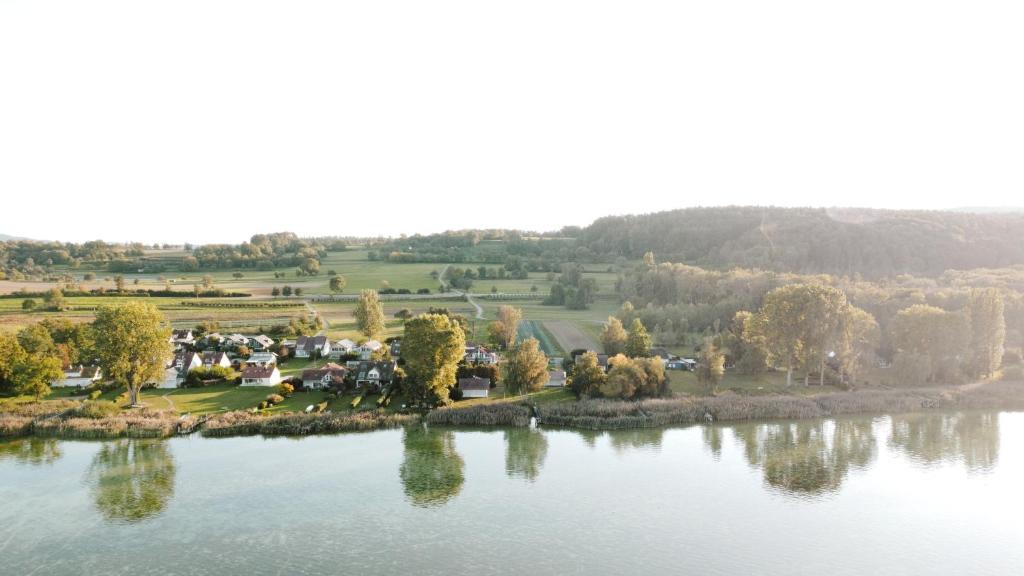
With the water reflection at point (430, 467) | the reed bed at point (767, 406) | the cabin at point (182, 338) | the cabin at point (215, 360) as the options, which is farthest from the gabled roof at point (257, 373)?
A: the reed bed at point (767, 406)

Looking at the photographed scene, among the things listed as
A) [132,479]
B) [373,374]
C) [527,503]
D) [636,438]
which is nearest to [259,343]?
[373,374]

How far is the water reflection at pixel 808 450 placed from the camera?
2903 cm

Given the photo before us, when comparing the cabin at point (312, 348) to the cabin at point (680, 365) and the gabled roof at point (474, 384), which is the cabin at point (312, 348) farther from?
the cabin at point (680, 365)

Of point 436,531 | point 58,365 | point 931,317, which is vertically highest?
point 931,317

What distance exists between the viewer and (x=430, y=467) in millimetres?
30516

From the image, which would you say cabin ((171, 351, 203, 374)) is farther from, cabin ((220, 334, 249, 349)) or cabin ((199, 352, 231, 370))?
cabin ((220, 334, 249, 349))

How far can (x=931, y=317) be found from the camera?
4453 centimetres

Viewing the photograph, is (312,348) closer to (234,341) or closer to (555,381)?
(234,341)

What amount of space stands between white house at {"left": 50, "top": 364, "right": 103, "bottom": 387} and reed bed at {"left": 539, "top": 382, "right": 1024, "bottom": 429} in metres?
33.3

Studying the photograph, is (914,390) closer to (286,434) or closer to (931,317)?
(931,317)

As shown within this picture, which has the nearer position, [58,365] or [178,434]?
[178,434]

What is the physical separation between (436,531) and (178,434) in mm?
19535

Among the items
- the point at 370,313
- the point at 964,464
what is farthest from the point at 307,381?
the point at 964,464

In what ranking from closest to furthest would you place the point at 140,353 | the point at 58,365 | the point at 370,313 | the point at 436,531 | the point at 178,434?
the point at 436,531 < the point at 178,434 < the point at 140,353 < the point at 58,365 < the point at 370,313
